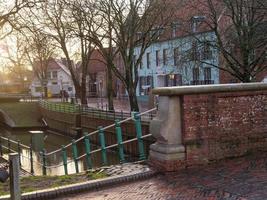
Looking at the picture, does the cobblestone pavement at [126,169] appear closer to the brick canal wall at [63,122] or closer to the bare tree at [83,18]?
the bare tree at [83,18]

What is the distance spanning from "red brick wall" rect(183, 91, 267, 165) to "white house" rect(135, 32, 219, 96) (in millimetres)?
14569

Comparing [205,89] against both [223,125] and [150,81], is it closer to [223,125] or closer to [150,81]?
[223,125]

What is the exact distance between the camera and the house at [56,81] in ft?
287

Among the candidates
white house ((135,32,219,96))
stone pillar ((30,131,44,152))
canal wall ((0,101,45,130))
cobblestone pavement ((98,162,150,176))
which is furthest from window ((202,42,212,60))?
canal wall ((0,101,45,130))

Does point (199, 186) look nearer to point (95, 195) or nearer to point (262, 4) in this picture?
point (95, 195)

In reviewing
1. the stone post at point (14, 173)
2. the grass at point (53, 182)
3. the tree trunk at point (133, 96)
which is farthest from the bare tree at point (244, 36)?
the stone post at point (14, 173)

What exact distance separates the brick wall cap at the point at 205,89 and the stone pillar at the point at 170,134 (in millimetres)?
138

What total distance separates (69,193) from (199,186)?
7.04ft

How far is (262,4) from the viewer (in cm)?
1991

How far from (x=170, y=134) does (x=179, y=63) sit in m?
16.9

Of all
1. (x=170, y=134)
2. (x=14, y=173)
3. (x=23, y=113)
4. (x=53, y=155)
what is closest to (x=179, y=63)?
(x=53, y=155)

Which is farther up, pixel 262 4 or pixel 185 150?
pixel 262 4

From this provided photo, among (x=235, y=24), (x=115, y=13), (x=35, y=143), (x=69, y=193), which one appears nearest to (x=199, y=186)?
(x=69, y=193)

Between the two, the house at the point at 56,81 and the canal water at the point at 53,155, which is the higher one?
the house at the point at 56,81
